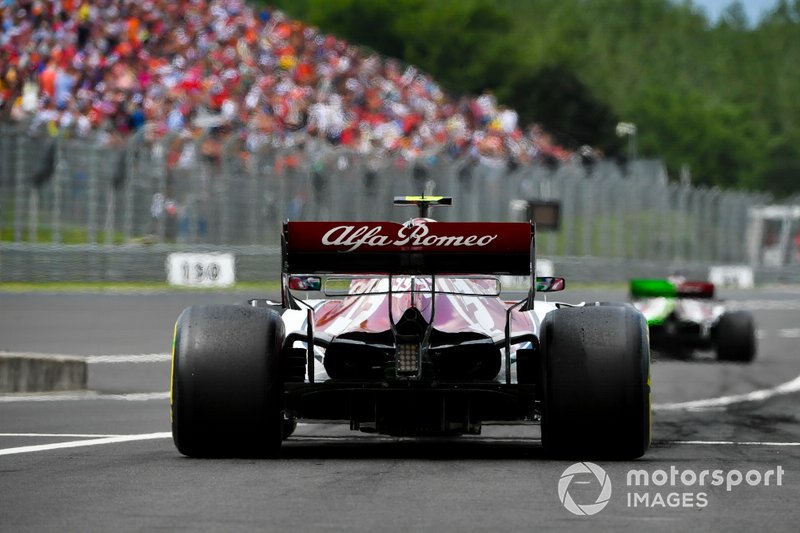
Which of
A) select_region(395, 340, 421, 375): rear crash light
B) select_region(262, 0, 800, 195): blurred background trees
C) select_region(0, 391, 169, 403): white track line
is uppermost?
select_region(262, 0, 800, 195): blurred background trees

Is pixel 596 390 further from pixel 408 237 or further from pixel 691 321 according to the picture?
pixel 691 321

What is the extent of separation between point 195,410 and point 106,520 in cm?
230

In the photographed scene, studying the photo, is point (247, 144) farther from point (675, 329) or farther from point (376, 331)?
point (376, 331)

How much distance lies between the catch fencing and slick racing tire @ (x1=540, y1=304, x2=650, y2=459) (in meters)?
19.7

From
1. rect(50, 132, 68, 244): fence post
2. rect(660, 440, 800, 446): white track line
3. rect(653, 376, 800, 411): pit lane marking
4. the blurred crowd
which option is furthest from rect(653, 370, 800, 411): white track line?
the blurred crowd

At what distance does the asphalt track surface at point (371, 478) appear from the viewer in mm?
6508

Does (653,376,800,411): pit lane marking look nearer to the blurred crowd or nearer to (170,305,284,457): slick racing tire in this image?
(170,305,284,457): slick racing tire

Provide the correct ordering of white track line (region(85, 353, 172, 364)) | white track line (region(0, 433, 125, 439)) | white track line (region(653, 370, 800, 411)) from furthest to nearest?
white track line (region(85, 353, 172, 364))
white track line (region(653, 370, 800, 411))
white track line (region(0, 433, 125, 439))

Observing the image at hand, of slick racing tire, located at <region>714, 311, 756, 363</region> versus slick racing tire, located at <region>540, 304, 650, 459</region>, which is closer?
slick racing tire, located at <region>540, 304, 650, 459</region>

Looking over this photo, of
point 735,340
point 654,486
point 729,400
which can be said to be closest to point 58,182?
point 735,340

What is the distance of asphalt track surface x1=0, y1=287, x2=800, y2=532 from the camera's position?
651 cm

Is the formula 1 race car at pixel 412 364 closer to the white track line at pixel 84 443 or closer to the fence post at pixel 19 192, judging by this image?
the white track line at pixel 84 443

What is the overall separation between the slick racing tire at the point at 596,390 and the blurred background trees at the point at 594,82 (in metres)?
74.2

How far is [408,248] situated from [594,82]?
407ft
